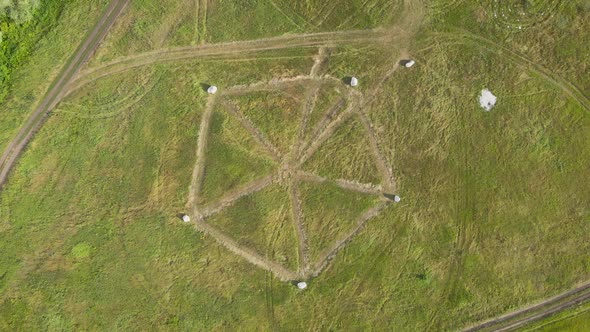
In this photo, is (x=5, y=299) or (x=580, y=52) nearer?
(x=5, y=299)

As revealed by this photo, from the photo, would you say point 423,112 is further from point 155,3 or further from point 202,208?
point 155,3

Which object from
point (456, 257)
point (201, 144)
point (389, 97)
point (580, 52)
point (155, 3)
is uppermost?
A: point (155, 3)

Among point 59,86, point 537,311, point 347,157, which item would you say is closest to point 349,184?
point 347,157

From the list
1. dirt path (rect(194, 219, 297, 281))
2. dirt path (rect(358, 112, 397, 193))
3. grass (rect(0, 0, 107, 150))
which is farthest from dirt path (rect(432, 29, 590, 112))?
grass (rect(0, 0, 107, 150))

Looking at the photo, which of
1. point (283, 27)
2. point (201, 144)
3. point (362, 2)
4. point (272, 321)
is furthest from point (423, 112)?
point (272, 321)

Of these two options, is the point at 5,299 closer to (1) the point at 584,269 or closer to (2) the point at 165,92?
(2) the point at 165,92

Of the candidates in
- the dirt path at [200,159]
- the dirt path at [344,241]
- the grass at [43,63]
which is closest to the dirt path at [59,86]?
the grass at [43,63]

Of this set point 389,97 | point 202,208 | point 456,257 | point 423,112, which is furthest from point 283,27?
point 456,257

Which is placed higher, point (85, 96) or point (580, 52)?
point (85, 96)
